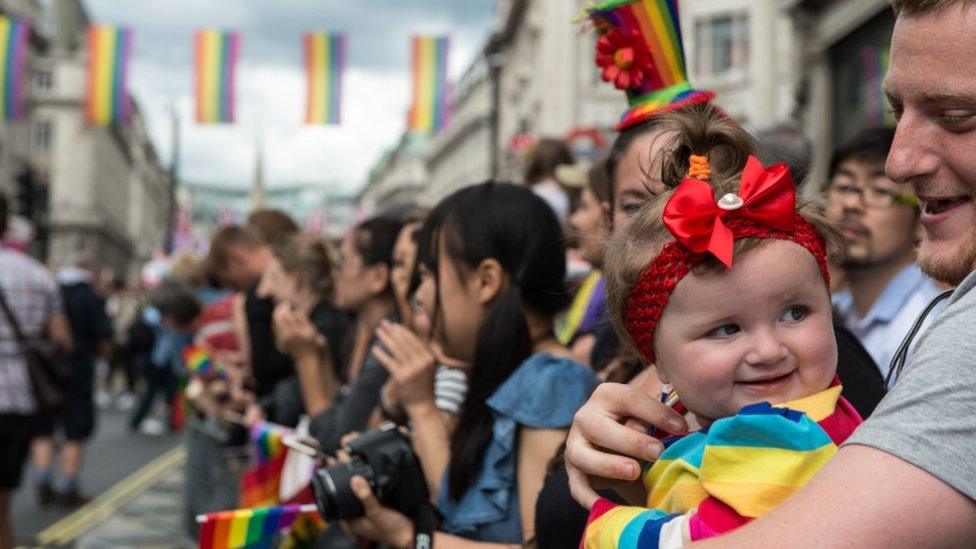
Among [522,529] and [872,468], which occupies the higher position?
[872,468]

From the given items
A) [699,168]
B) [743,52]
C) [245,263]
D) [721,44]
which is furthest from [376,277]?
[721,44]

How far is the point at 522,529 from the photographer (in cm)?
270

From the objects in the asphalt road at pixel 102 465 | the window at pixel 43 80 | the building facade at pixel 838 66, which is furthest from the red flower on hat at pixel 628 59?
the window at pixel 43 80

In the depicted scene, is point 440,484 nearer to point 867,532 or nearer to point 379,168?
point 867,532

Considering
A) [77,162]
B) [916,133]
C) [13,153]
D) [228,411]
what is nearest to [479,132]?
[13,153]

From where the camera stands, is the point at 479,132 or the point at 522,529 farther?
the point at 479,132

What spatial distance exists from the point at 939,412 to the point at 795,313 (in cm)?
51

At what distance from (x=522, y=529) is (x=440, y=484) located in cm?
29

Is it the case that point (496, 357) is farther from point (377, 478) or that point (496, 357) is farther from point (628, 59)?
point (628, 59)

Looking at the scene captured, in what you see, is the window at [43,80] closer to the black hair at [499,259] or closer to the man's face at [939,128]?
the black hair at [499,259]

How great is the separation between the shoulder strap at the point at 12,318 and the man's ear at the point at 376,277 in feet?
8.84

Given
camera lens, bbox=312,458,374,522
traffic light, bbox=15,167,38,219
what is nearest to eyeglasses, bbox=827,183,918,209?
camera lens, bbox=312,458,374,522

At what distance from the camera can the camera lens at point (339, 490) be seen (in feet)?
9.27

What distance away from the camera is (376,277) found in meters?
4.89
